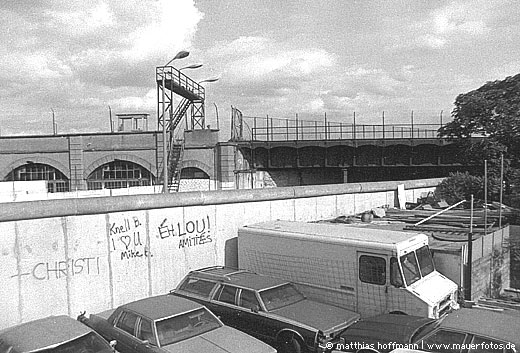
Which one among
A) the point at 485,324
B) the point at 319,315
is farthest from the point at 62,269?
the point at 485,324

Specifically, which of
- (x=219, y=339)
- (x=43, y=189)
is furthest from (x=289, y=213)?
(x=43, y=189)

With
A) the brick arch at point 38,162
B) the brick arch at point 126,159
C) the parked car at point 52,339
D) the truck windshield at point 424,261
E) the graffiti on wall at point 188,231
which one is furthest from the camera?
the brick arch at point 38,162

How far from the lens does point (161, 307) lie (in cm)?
757

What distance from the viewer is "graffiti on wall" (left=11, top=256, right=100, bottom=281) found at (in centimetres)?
885

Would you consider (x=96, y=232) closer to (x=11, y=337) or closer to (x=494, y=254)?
(x=11, y=337)

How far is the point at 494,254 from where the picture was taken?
12578 millimetres

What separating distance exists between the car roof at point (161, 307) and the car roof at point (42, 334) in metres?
1.01

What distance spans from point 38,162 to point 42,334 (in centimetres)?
3206

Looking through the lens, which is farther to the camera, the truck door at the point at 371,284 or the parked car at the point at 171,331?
the truck door at the point at 371,284

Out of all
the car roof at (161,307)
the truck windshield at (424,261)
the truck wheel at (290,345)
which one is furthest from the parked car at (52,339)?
the truck windshield at (424,261)

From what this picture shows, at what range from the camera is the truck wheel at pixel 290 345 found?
7.77m

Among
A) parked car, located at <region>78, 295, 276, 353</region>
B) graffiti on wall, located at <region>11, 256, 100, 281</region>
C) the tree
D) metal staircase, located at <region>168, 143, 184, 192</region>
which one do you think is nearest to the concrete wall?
graffiti on wall, located at <region>11, 256, 100, 281</region>

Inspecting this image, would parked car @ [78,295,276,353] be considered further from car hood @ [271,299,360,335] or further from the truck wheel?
car hood @ [271,299,360,335]

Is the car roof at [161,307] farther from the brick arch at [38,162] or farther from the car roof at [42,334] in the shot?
the brick arch at [38,162]
